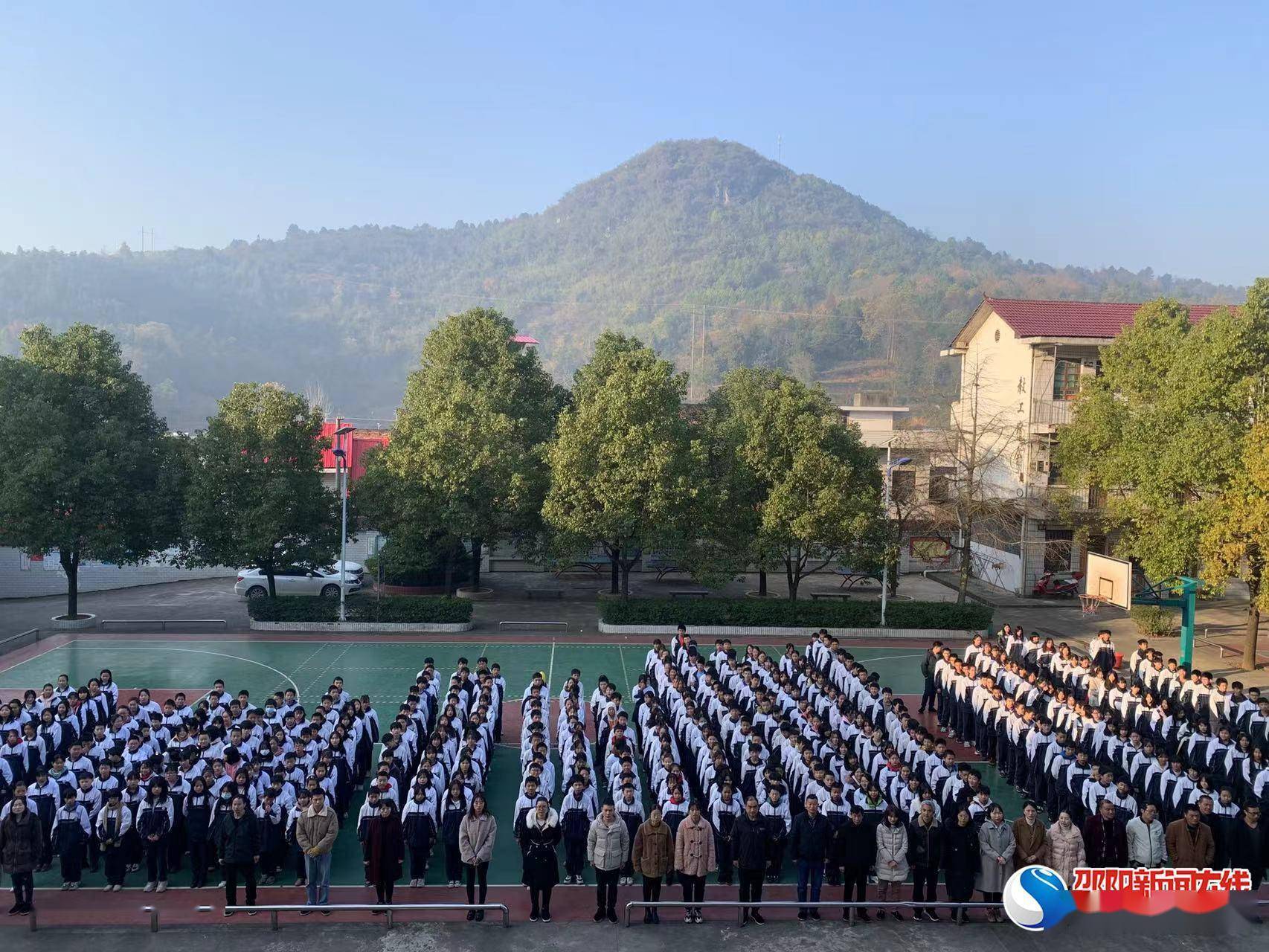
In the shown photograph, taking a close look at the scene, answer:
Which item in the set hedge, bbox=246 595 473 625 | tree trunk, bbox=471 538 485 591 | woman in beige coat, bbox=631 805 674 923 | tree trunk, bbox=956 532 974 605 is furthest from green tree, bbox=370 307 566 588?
woman in beige coat, bbox=631 805 674 923

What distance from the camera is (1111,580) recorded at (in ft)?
66.7

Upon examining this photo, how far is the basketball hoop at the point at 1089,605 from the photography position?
905 inches

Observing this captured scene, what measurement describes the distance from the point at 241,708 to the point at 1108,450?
19865 millimetres

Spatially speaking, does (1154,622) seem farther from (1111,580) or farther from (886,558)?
(886,558)

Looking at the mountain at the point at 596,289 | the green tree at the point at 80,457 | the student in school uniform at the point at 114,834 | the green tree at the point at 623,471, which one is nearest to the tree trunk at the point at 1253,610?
the green tree at the point at 623,471

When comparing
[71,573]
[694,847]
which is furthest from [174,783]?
[71,573]

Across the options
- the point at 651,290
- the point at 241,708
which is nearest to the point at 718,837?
the point at 241,708

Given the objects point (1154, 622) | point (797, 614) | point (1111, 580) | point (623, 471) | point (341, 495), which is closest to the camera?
point (1111, 580)

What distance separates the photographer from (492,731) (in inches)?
553

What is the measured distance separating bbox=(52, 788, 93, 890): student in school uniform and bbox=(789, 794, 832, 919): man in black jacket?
711 centimetres

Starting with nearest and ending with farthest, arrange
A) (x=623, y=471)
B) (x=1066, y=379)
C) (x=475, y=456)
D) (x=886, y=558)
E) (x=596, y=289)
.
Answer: (x=623, y=471), (x=886, y=558), (x=475, y=456), (x=1066, y=379), (x=596, y=289)

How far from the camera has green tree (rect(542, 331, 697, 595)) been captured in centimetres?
2309

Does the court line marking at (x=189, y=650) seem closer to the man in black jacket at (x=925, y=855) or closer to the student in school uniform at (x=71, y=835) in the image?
the student in school uniform at (x=71, y=835)

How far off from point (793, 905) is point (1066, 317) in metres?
25.9
